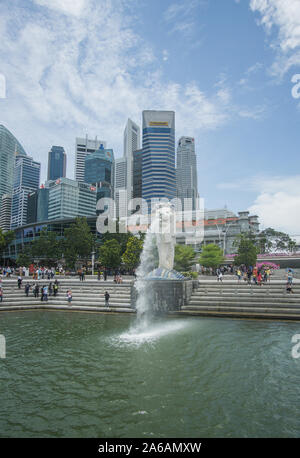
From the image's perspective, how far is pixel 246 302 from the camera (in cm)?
1634

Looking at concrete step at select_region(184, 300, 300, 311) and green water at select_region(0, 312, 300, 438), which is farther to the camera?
concrete step at select_region(184, 300, 300, 311)

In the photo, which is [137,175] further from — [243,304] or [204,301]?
[243,304]

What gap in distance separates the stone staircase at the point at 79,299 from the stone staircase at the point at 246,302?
4.62 meters

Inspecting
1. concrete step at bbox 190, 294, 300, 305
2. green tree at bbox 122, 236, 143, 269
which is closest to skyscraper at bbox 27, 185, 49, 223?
green tree at bbox 122, 236, 143, 269

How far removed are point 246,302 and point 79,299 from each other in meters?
12.1

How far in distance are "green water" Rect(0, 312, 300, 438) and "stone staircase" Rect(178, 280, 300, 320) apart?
8.46 ft

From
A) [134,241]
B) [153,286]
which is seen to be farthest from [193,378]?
[134,241]

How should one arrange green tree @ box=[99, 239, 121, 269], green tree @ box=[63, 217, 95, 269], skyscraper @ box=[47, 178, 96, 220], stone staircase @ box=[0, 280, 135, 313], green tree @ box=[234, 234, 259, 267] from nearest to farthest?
stone staircase @ box=[0, 280, 135, 313] → green tree @ box=[99, 239, 121, 269] → green tree @ box=[234, 234, 259, 267] → green tree @ box=[63, 217, 95, 269] → skyscraper @ box=[47, 178, 96, 220]

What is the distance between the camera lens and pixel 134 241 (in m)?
38.6

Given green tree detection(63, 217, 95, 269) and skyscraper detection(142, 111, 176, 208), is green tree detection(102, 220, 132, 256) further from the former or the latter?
skyscraper detection(142, 111, 176, 208)

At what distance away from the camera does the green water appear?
200 inches

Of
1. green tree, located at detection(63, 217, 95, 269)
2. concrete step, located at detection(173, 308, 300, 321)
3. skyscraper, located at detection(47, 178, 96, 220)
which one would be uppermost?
skyscraper, located at detection(47, 178, 96, 220)
